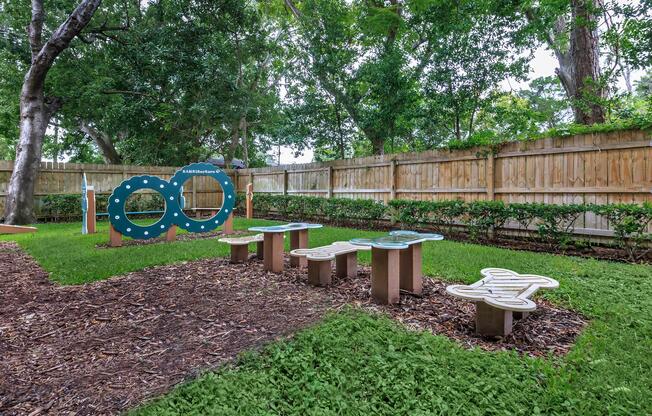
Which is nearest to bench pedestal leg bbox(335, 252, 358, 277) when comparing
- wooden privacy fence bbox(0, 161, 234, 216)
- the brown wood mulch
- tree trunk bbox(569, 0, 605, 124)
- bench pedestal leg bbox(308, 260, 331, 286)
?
the brown wood mulch

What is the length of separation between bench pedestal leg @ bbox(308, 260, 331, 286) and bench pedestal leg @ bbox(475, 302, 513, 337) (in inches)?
66.4

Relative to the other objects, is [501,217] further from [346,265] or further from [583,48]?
[583,48]

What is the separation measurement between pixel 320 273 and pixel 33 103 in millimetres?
11156

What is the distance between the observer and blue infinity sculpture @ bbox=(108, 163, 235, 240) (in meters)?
6.41

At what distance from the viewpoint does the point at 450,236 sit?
7.53m

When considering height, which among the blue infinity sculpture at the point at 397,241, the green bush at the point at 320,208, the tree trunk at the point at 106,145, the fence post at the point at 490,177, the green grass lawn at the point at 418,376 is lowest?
the green grass lawn at the point at 418,376

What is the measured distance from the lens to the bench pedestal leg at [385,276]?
3302 mm

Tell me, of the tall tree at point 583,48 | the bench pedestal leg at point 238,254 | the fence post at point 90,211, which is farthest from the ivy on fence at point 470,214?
the bench pedestal leg at point 238,254

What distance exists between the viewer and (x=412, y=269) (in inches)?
143

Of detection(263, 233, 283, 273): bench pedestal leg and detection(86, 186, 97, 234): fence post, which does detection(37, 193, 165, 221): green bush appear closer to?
detection(86, 186, 97, 234): fence post

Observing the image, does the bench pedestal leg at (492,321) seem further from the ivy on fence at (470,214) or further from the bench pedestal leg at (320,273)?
the ivy on fence at (470,214)

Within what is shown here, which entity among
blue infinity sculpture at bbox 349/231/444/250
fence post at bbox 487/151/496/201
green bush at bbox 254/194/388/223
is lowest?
blue infinity sculpture at bbox 349/231/444/250

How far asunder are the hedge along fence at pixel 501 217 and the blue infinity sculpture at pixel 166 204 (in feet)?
10.6

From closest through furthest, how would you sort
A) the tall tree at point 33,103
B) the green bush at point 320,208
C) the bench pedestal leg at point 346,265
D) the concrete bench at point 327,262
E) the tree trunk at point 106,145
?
1. the concrete bench at point 327,262
2. the bench pedestal leg at point 346,265
3. the green bush at point 320,208
4. the tall tree at point 33,103
5. the tree trunk at point 106,145
